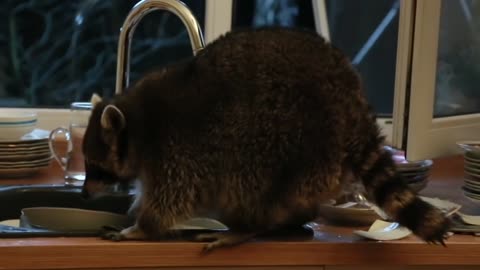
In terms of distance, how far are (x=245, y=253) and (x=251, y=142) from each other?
0.20 m

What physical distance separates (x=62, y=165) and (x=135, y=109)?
61 cm

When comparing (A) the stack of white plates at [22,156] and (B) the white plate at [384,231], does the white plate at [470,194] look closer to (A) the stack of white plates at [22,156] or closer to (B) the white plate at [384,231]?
(B) the white plate at [384,231]

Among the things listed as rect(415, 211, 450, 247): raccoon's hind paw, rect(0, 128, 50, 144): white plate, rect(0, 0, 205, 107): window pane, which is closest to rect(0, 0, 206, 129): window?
rect(0, 0, 205, 107): window pane

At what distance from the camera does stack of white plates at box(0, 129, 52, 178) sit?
1.95 metres

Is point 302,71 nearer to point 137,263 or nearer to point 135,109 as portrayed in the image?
point 135,109

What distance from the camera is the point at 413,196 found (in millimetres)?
1462

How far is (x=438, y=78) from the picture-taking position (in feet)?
5.93

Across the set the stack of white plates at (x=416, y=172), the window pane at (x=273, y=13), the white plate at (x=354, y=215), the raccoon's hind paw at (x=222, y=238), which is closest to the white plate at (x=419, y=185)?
the stack of white plates at (x=416, y=172)

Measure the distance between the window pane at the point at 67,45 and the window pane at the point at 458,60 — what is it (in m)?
0.80

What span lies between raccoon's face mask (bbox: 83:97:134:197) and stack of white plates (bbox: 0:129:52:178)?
17.7 inches

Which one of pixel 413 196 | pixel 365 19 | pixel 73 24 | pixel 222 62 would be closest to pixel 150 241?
pixel 222 62

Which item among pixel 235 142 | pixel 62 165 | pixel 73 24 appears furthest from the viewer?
pixel 73 24

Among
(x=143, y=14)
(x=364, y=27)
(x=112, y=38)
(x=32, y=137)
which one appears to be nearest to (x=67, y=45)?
(x=112, y=38)

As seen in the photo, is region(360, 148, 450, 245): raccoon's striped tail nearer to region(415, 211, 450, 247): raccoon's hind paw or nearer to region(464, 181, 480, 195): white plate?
region(415, 211, 450, 247): raccoon's hind paw
